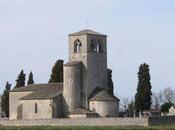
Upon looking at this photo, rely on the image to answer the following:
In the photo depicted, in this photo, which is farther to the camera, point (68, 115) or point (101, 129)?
point (68, 115)

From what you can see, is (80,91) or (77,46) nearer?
(80,91)

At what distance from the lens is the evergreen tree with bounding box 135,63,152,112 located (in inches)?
3071

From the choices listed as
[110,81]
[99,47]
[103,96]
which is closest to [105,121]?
[103,96]

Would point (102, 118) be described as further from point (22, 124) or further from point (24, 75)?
point (24, 75)

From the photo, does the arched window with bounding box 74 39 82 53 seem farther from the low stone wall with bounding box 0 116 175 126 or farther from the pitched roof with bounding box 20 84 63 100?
the low stone wall with bounding box 0 116 175 126

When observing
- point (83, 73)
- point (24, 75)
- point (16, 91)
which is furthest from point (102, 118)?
point (24, 75)

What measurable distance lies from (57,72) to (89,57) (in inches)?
381

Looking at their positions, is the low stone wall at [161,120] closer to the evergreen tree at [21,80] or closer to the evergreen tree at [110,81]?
the evergreen tree at [110,81]

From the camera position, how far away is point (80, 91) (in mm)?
75688

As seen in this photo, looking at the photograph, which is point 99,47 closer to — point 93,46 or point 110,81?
point 93,46

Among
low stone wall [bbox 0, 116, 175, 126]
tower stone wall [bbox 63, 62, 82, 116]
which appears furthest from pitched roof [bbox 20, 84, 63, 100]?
low stone wall [bbox 0, 116, 175, 126]

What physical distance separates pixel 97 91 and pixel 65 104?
3955 mm

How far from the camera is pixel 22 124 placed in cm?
7331

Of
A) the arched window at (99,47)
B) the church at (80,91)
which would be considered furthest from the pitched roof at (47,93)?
the arched window at (99,47)
